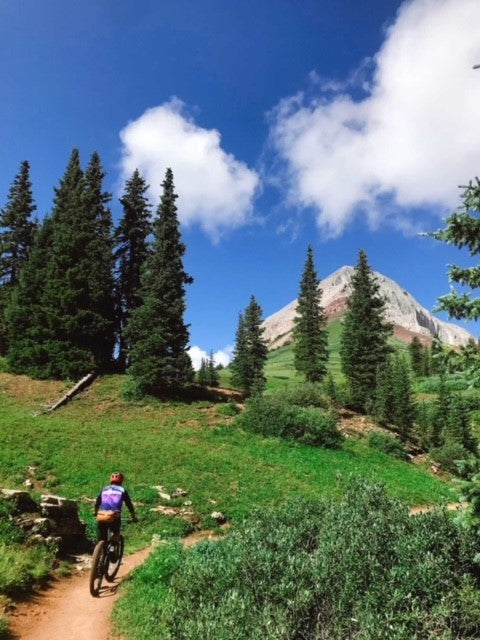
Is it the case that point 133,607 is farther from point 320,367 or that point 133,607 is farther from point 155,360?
point 320,367

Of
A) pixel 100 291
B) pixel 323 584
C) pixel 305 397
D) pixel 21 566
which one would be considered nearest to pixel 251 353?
pixel 305 397

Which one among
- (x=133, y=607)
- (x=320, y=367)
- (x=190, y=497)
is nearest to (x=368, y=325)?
(x=320, y=367)

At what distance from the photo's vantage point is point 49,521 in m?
12.2

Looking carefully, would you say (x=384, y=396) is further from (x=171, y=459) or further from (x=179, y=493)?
(x=179, y=493)

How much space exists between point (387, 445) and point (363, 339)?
696 inches

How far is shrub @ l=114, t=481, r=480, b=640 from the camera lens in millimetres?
6348

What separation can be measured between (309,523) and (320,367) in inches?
1688

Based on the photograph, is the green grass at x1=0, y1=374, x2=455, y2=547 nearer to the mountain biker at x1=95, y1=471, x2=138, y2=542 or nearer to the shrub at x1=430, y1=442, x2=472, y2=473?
the mountain biker at x1=95, y1=471, x2=138, y2=542

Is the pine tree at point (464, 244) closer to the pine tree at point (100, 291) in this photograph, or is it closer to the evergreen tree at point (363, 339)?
the pine tree at point (100, 291)

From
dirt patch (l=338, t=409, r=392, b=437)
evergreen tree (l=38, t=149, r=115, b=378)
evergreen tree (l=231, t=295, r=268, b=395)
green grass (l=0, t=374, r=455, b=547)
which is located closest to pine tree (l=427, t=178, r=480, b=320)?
green grass (l=0, t=374, r=455, b=547)

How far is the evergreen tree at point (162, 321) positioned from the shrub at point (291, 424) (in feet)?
21.9

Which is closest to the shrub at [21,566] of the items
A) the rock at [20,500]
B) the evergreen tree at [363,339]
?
the rock at [20,500]

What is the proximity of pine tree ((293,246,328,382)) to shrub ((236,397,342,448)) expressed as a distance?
21.8 meters

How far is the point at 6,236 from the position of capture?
48.3 metres
